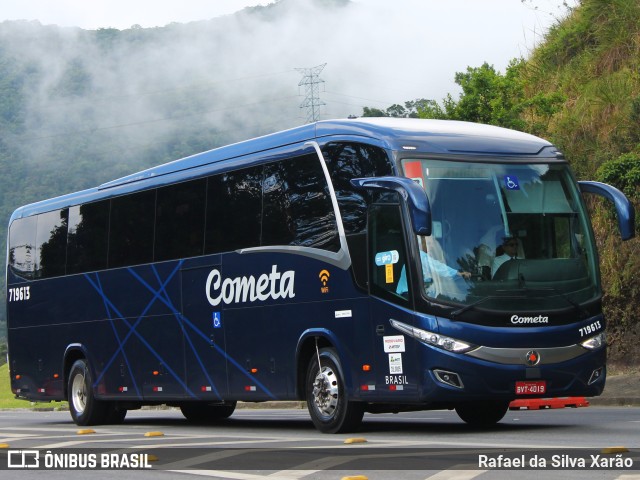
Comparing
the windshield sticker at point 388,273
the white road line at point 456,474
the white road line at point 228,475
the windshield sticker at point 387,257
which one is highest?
the windshield sticker at point 387,257

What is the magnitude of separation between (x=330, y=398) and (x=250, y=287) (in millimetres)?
2362

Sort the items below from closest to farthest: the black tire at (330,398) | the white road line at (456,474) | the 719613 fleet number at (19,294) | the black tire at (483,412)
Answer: the white road line at (456,474)
the black tire at (330,398)
the black tire at (483,412)
the 719613 fleet number at (19,294)

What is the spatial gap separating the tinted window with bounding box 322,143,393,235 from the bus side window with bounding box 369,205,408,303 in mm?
230

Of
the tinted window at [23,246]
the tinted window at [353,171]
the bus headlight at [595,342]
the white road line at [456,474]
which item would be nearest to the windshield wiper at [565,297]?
the bus headlight at [595,342]

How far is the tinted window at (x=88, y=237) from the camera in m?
21.5

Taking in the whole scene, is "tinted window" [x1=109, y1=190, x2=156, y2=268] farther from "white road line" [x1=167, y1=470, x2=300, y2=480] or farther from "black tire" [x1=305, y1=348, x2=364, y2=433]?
"white road line" [x1=167, y1=470, x2=300, y2=480]

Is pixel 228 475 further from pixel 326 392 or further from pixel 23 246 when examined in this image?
pixel 23 246

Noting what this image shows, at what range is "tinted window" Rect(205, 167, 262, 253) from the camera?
17297mm

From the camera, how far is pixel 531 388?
14.3m

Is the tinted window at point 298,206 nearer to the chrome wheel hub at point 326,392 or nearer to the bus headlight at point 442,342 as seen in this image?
the chrome wheel hub at point 326,392

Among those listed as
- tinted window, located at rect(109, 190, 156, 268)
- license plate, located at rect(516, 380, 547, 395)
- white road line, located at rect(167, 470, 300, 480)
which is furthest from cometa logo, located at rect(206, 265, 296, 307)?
white road line, located at rect(167, 470, 300, 480)

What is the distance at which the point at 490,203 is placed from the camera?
14711mm

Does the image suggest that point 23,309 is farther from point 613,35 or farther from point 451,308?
point 613,35

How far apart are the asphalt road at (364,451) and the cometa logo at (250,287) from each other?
5.94ft
